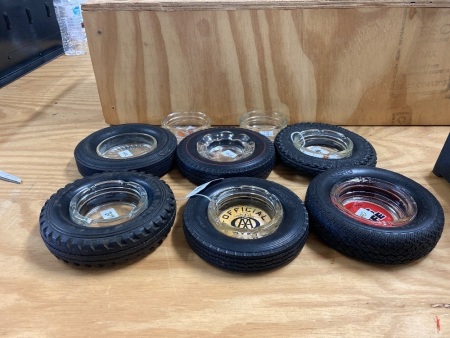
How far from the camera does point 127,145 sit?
87cm

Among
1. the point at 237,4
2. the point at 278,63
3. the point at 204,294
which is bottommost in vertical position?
the point at 204,294

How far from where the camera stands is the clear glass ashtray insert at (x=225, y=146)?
0.81m

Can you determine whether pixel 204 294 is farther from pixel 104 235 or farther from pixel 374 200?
pixel 374 200

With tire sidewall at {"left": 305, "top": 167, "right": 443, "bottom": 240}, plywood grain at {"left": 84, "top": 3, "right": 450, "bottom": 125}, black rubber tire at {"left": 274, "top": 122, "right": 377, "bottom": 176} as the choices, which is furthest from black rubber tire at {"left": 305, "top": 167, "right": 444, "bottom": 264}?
plywood grain at {"left": 84, "top": 3, "right": 450, "bottom": 125}

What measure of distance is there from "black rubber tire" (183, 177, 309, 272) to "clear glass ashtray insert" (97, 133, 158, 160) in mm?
272

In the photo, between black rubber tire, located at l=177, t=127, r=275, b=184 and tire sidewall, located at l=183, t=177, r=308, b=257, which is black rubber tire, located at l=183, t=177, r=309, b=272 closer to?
tire sidewall, located at l=183, t=177, r=308, b=257

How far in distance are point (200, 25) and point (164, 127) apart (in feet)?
0.80

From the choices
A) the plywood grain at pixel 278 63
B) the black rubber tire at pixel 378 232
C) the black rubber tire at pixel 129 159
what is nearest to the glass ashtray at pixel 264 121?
the plywood grain at pixel 278 63

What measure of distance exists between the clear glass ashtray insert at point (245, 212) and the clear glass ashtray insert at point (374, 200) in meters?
0.11

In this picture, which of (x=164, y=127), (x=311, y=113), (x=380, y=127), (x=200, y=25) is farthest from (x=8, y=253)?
(x=380, y=127)

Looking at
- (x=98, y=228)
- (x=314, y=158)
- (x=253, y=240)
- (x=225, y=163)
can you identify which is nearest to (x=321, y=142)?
(x=314, y=158)

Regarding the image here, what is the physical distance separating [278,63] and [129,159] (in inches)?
15.6

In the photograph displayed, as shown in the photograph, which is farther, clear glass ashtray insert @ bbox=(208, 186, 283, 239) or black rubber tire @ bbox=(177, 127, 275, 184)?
black rubber tire @ bbox=(177, 127, 275, 184)

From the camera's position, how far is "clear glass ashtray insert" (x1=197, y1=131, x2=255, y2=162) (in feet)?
2.64
